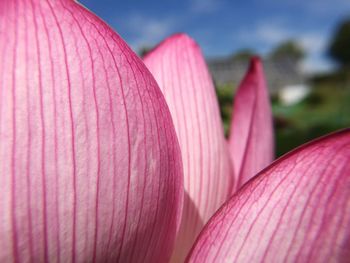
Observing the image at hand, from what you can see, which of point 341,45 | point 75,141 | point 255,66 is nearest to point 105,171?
point 75,141

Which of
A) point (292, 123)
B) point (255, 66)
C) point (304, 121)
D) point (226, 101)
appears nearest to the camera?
point (255, 66)

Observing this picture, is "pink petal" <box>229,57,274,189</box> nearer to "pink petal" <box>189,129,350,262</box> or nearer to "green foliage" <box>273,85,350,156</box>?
"pink petal" <box>189,129,350,262</box>

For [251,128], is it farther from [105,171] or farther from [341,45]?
[341,45]

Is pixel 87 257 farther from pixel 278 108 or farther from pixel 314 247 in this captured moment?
pixel 278 108

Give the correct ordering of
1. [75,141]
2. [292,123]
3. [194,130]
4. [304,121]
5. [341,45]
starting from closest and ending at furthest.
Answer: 1. [75,141]
2. [194,130]
3. [292,123]
4. [304,121]
5. [341,45]

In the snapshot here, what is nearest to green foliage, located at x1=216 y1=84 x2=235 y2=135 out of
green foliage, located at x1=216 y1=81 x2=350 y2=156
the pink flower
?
green foliage, located at x1=216 y1=81 x2=350 y2=156

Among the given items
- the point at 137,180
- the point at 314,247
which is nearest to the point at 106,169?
the point at 137,180

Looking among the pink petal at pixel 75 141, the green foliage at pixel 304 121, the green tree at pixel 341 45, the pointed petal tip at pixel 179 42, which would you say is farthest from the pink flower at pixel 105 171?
the green tree at pixel 341 45

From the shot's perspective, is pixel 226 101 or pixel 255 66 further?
pixel 226 101
